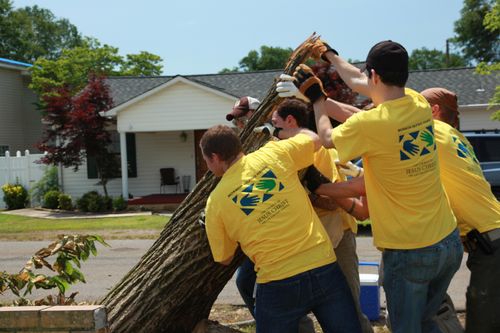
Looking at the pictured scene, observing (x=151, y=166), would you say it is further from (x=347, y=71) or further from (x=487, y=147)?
(x=347, y=71)

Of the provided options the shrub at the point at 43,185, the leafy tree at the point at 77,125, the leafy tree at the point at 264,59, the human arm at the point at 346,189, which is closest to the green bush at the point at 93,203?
the leafy tree at the point at 77,125

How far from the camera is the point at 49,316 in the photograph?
3.25 metres

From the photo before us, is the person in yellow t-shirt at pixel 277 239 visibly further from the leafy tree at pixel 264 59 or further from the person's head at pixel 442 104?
the leafy tree at pixel 264 59

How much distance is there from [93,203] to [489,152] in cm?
1196

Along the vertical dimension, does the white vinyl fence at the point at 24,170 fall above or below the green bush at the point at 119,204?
above

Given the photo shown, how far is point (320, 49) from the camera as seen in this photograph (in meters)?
4.04

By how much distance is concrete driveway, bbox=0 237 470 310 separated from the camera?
7277 mm

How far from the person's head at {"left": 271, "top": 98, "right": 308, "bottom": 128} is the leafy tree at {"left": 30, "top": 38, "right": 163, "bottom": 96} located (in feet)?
90.1

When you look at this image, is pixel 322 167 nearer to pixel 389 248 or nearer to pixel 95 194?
pixel 389 248

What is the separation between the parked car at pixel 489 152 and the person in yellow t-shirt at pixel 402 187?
11360 mm

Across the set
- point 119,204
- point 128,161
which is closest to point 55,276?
point 119,204

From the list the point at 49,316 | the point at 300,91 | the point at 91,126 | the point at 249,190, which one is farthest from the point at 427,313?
the point at 91,126

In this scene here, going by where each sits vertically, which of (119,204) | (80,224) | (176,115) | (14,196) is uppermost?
(176,115)

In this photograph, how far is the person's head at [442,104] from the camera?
3738 mm
